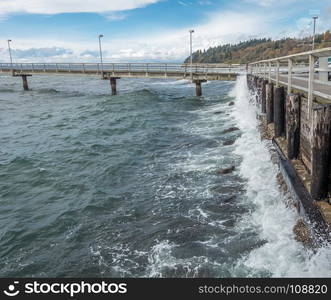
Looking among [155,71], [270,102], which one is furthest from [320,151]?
[155,71]

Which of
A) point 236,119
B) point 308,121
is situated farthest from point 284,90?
point 236,119

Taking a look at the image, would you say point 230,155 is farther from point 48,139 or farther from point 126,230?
point 48,139

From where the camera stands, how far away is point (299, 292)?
464 cm

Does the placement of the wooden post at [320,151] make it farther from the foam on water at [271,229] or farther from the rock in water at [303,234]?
the foam on water at [271,229]

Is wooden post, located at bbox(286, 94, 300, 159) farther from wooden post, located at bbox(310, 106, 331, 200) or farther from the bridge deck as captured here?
the bridge deck

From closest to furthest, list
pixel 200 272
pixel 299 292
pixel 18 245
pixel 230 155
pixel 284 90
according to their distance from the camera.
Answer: pixel 299 292 → pixel 200 272 → pixel 18 245 → pixel 284 90 → pixel 230 155

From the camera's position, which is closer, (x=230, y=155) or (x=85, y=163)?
(x=230, y=155)

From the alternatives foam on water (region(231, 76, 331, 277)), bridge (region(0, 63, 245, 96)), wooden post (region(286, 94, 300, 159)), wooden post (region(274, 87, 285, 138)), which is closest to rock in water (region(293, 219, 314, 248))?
foam on water (region(231, 76, 331, 277))

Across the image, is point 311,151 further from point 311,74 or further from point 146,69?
point 146,69

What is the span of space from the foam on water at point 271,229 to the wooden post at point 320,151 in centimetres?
97

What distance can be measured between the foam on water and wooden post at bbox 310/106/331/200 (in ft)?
3.18

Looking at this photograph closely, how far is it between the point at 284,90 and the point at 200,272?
22.0 ft

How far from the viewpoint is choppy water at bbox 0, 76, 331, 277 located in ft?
20.8

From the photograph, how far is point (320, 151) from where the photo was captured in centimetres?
578
